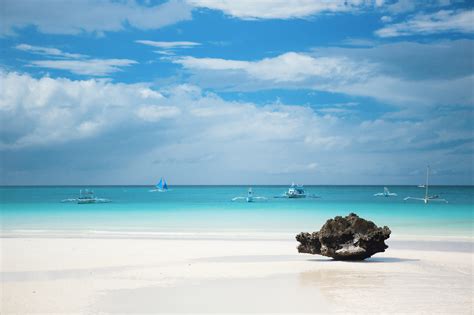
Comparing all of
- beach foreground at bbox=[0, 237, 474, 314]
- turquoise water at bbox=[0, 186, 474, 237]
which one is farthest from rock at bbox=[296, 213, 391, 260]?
turquoise water at bbox=[0, 186, 474, 237]

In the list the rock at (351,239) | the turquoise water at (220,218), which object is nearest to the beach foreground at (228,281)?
the rock at (351,239)

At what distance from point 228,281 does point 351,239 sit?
4.53m

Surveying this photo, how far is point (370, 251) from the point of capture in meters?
15.5

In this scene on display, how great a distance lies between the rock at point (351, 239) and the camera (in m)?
15.4

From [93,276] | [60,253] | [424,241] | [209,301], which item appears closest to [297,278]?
[209,301]

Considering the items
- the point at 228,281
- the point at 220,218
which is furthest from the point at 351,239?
the point at 220,218

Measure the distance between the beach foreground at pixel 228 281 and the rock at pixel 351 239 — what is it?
45cm

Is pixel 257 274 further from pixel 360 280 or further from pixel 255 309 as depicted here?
pixel 255 309

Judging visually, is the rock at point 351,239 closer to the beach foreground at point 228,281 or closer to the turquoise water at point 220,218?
the beach foreground at point 228,281

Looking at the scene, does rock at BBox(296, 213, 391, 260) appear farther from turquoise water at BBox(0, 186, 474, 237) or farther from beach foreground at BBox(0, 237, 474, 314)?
turquoise water at BBox(0, 186, 474, 237)

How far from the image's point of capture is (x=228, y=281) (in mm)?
12531

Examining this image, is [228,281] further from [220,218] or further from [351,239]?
[220,218]

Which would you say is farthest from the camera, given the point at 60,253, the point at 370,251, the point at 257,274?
the point at 60,253

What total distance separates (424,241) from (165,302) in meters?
16.1
